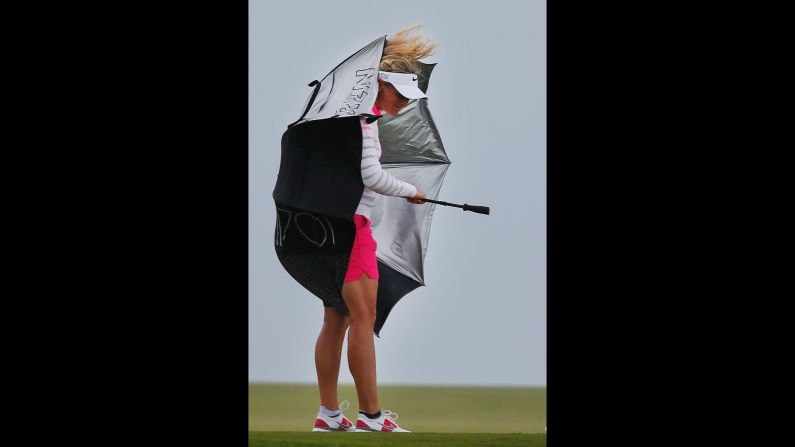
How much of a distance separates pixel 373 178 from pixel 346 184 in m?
0.14

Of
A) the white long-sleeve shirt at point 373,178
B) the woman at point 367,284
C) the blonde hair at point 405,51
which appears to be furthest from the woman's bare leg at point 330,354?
the blonde hair at point 405,51

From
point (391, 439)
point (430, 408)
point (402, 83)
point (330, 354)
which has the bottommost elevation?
point (391, 439)

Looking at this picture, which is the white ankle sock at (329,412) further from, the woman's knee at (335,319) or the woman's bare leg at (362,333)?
the woman's knee at (335,319)

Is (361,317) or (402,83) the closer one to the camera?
(361,317)

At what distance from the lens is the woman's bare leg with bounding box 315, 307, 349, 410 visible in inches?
252

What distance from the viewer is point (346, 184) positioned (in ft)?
20.2

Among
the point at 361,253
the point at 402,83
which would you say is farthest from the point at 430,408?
the point at 402,83

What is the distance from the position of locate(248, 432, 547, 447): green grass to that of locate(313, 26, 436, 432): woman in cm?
27

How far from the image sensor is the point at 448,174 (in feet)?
21.9

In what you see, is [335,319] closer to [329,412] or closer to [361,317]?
[361,317]

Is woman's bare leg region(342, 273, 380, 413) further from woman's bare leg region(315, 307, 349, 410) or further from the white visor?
the white visor
